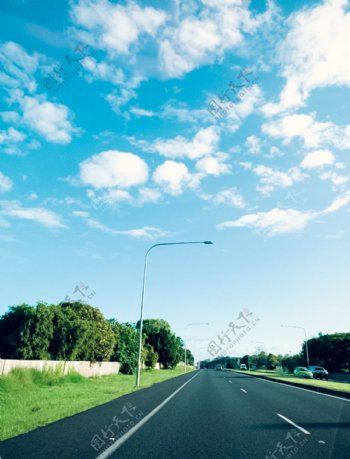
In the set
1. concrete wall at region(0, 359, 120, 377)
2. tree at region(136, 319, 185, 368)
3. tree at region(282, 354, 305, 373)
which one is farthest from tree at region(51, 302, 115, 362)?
tree at region(282, 354, 305, 373)

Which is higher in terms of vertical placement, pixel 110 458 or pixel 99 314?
pixel 99 314

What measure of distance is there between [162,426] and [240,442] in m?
2.44

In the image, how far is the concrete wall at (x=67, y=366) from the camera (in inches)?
755

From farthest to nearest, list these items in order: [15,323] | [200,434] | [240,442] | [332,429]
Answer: [15,323] → [332,429] → [200,434] → [240,442]

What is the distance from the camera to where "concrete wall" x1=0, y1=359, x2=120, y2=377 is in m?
19.2

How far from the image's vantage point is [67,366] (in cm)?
2711

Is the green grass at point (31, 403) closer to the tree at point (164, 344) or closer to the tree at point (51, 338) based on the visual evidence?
the tree at point (51, 338)

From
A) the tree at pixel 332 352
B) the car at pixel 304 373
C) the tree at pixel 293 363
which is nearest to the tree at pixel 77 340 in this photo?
the car at pixel 304 373

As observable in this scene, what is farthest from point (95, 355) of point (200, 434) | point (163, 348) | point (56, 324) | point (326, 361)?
point (326, 361)

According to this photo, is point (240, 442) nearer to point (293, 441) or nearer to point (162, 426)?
point (293, 441)

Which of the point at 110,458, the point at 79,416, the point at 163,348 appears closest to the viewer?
the point at 110,458

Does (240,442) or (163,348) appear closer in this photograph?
(240,442)

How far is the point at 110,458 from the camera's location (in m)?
5.88

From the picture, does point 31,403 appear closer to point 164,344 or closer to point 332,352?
point 332,352
